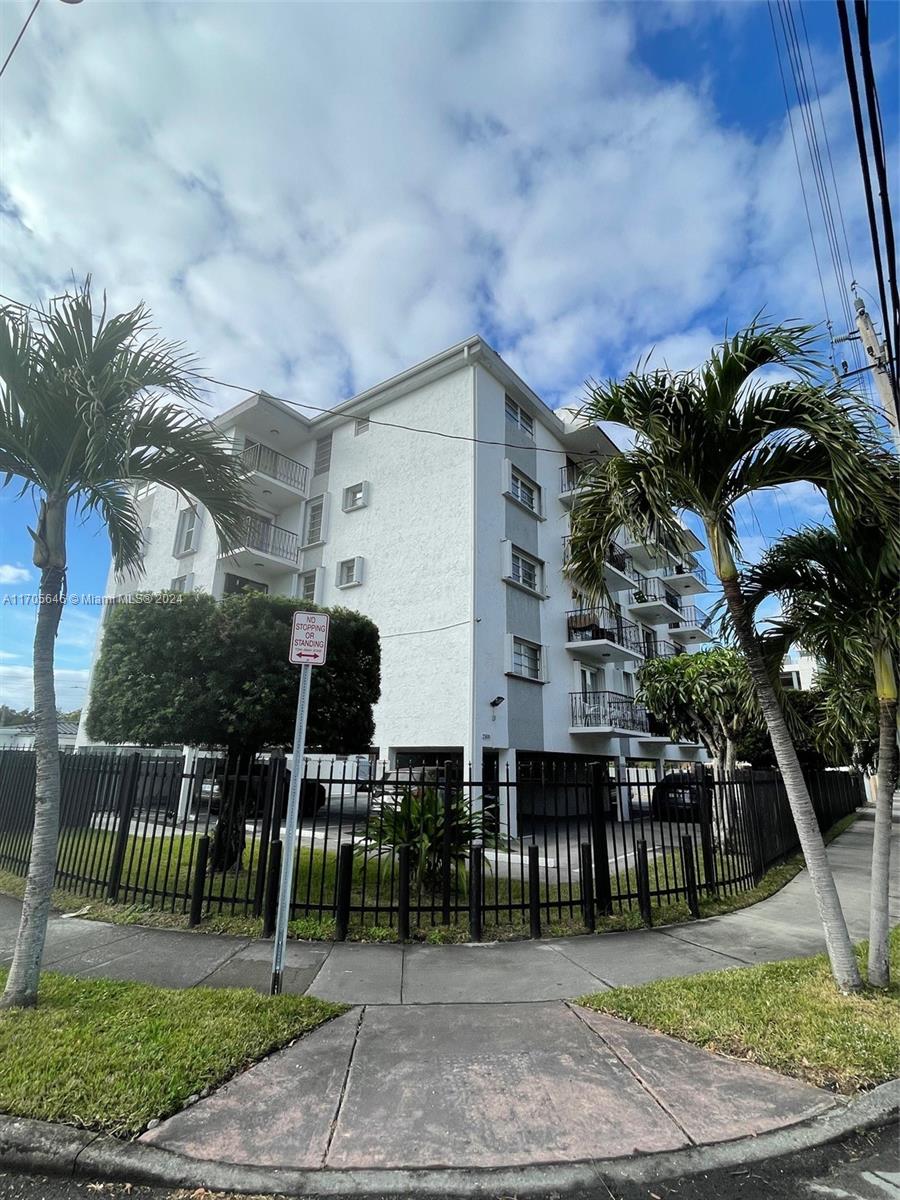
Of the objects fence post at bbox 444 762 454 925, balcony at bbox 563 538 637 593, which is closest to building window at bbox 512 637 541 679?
balcony at bbox 563 538 637 593

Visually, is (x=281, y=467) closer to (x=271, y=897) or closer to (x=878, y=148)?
(x=271, y=897)

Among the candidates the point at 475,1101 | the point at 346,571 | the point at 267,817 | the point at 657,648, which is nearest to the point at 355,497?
the point at 346,571

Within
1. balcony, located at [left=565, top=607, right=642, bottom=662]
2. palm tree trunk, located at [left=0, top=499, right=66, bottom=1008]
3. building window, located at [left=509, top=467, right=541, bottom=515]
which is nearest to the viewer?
palm tree trunk, located at [left=0, top=499, right=66, bottom=1008]

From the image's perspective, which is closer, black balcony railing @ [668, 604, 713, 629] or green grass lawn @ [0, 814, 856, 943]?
green grass lawn @ [0, 814, 856, 943]

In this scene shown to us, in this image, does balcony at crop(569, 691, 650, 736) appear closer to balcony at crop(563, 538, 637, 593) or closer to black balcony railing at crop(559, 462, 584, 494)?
balcony at crop(563, 538, 637, 593)

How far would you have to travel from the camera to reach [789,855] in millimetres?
12594

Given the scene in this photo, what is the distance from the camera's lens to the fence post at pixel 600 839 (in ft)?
23.3

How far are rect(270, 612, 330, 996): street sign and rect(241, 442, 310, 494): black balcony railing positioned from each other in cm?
1770

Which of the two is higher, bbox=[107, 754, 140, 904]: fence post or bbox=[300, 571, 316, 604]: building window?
bbox=[300, 571, 316, 604]: building window

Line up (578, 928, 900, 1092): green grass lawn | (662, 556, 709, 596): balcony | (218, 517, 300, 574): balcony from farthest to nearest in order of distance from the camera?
(662, 556, 709, 596): balcony, (218, 517, 300, 574): balcony, (578, 928, 900, 1092): green grass lawn

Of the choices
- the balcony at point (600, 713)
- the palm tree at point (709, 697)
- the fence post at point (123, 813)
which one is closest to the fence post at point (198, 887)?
the fence post at point (123, 813)

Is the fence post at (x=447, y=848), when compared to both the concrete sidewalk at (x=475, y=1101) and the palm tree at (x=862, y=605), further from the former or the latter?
the palm tree at (x=862, y=605)

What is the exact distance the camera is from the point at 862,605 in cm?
547

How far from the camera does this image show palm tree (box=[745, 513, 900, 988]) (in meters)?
4.94
